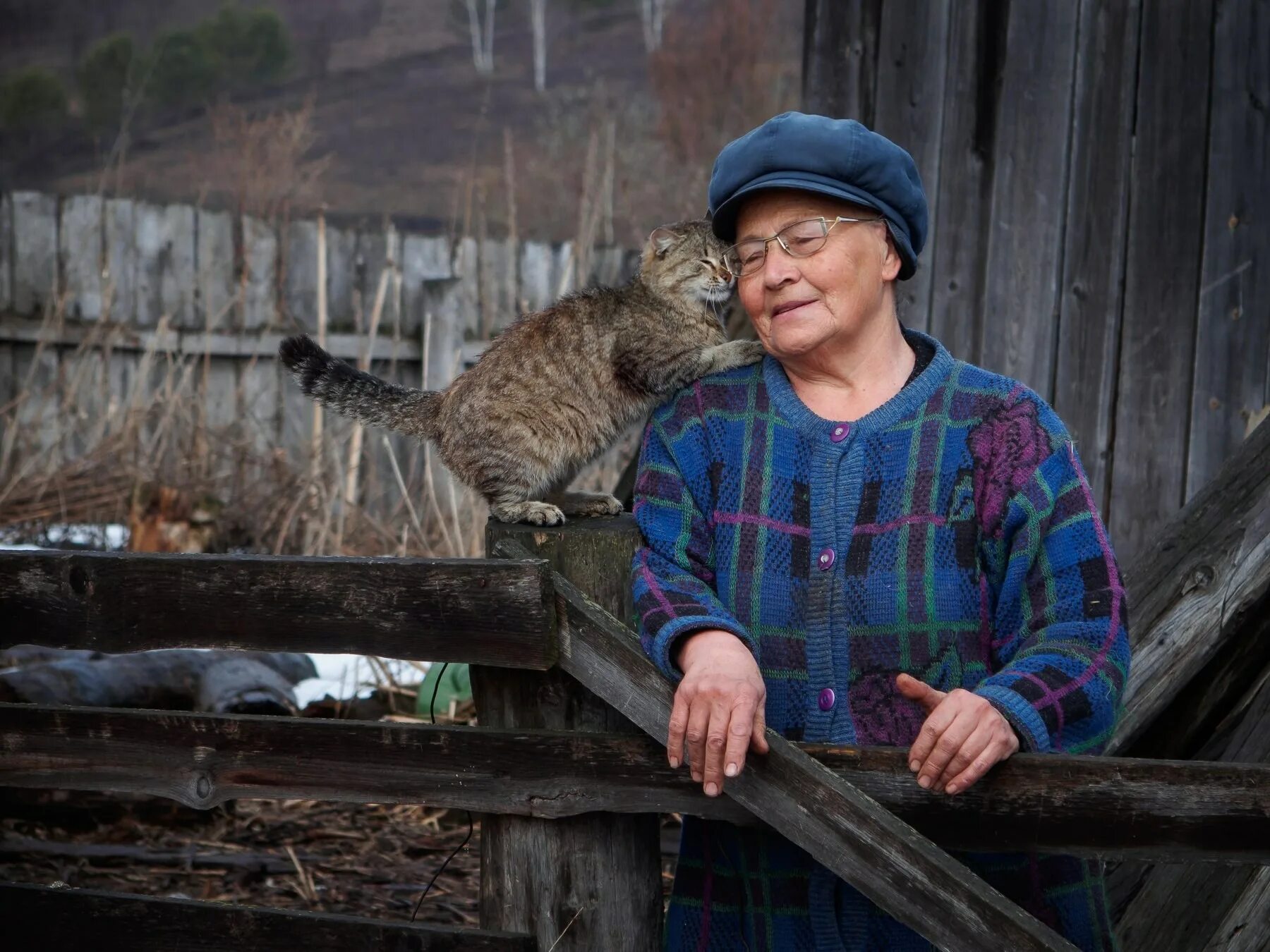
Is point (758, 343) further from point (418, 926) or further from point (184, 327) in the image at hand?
point (184, 327)

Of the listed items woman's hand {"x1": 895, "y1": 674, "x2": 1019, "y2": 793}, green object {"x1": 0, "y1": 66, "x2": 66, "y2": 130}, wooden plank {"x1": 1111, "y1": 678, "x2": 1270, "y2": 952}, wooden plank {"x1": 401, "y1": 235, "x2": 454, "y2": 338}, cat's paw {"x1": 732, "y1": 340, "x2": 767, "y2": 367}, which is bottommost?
wooden plank {"x1": 1111, "y1": 678, "x2": 1270, "y2": 952}

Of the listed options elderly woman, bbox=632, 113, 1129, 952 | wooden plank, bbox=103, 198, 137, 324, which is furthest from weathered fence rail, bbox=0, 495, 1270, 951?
wooden plank, bbox=103, 198, 137, 324

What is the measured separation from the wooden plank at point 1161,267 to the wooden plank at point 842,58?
2.73ft

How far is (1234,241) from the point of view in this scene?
12.5 feet

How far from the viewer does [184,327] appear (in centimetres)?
887

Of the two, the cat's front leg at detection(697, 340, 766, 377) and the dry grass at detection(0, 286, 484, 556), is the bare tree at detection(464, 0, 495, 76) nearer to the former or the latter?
the dry grass at detection(0, 286, 484, 556)

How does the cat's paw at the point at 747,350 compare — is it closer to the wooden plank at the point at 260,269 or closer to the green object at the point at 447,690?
the green object at the point at 447,690

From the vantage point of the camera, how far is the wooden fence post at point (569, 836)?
2.26 meters

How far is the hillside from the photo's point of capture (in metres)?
17.6

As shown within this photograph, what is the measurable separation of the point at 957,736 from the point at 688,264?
5.33ft

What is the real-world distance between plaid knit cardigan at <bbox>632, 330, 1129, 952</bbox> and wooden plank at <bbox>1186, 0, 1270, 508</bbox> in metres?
2.02

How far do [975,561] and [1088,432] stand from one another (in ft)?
7.21

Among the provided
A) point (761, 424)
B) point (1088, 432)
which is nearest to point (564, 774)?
point (761, 424)

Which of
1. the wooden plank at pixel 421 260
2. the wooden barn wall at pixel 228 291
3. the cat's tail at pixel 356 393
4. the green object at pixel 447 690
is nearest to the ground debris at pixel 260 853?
the green object at pixel 447 690
